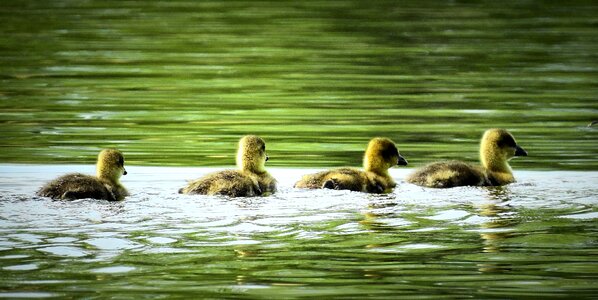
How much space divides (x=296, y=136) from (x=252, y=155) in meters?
2.94

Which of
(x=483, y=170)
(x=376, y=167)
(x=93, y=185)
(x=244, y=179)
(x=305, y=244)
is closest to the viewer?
(x=305, y=244)

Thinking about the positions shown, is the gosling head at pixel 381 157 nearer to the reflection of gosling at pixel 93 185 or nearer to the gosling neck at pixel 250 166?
the gosling neck at pixel 250 166

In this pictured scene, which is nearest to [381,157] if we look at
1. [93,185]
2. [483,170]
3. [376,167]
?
[376,167]

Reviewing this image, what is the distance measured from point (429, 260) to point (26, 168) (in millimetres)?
5074

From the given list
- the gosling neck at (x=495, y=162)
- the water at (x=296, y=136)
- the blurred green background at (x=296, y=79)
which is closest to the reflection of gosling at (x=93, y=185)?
the water at (x=296, y=136)

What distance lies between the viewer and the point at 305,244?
9992 millimetres

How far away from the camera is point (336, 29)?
26.1 meters

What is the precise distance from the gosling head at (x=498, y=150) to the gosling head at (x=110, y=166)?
A: 3.29 metres

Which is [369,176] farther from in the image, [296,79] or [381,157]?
[296,79]

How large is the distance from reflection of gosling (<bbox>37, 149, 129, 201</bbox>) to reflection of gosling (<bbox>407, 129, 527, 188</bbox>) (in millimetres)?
2471

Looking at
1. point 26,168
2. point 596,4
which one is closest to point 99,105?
point 26,168

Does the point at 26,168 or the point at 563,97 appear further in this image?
the point at 563,97

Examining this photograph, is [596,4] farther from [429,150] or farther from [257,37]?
[429,150]

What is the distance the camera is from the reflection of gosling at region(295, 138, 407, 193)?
40.4 feet
